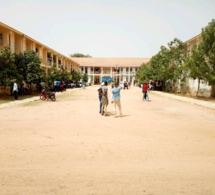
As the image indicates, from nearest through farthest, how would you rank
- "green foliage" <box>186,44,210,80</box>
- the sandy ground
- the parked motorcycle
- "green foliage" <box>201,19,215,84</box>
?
the sandy ground
the parked motorcycle
"green foliage" <box>201,19,215,84</box>
"green foliage" <box>186,44,210,80</box>

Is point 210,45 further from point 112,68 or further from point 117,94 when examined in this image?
point 112,68

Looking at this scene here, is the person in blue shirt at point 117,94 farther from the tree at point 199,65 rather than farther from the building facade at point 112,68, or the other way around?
the building facade at point 112,68

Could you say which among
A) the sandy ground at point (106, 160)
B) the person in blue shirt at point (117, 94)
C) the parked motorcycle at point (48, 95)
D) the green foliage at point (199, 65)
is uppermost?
the green foliage at point (199, 65)

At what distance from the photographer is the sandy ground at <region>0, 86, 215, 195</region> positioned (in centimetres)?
391

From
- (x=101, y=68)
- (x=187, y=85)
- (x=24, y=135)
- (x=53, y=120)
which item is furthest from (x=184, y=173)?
(x=101, y=68)

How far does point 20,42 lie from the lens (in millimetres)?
27344

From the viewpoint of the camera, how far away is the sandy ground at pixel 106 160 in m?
3.91

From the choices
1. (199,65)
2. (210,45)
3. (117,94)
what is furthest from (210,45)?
(117,94)

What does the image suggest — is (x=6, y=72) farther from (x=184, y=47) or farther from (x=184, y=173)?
(x=184, y=47)

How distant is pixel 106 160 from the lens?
5.17 m

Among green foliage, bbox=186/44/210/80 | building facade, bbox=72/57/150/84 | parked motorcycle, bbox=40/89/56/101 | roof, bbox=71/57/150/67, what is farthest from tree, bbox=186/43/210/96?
roof, bbox=71/57/150/67

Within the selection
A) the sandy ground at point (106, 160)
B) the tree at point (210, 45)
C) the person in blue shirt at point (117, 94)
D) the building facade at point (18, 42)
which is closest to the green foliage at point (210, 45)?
the tree at point (210, 45)

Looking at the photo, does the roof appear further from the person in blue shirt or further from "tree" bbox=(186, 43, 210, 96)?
the person in blue shirt

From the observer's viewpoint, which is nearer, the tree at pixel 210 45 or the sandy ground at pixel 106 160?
the sandy ground at pixel 106 160
